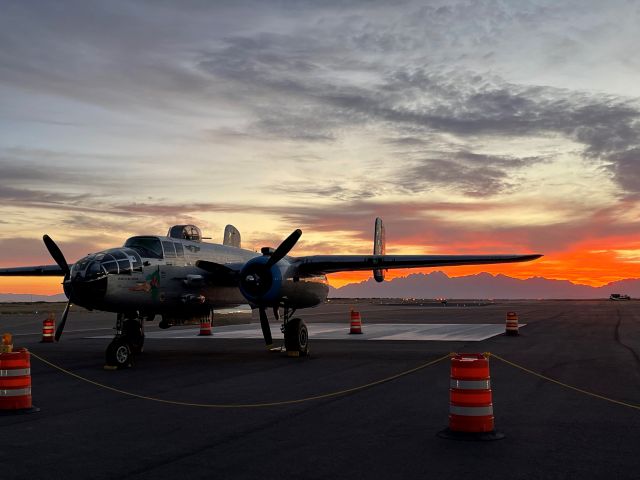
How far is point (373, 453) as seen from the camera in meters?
8.26

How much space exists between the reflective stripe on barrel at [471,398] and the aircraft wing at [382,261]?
1264 centimetres

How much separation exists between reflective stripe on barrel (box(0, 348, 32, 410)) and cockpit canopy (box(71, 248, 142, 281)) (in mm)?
6296

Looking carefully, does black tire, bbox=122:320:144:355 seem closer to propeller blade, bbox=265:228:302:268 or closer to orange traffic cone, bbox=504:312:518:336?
propeller blade, bbox=265:228:302:268

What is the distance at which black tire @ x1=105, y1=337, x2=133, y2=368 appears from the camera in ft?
57.7

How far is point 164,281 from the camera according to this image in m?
19.6

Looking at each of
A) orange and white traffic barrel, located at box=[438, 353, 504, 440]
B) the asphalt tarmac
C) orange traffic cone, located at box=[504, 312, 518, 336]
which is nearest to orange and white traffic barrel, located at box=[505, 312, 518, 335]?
orange traffic cone, located at box=[504, 312, 518, 336]

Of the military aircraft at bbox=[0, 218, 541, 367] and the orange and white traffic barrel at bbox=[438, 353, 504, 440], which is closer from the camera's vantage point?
the orange and white traffic barrel at bbox=[438, 353, 504, 440]

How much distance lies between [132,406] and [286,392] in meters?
3.10

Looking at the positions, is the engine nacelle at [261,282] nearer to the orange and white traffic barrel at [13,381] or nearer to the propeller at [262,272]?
the propeller at [262,272]

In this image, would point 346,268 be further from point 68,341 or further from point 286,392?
point 68,341

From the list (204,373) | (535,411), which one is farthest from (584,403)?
(204,373)

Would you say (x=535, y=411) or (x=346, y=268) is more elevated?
(x=346, y=268)

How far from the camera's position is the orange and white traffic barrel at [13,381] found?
1095 cm

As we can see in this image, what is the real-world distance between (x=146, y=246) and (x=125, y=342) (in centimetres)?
308
